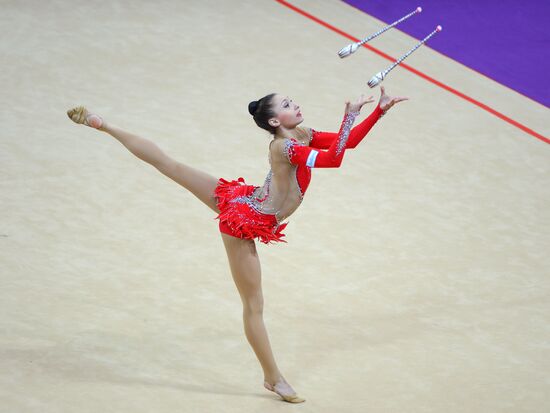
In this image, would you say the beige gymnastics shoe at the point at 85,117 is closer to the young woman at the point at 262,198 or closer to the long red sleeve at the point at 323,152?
the young woman at the point at 262,198

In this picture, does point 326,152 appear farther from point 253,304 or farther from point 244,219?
point 253,304

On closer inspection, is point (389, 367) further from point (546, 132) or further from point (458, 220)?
point (546, 132)

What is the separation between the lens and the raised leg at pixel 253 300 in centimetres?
406

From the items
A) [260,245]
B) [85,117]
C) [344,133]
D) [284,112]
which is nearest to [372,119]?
[344,133]

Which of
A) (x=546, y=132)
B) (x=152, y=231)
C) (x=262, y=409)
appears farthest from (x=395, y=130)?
(x=262, y=409)

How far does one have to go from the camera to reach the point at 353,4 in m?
9.24

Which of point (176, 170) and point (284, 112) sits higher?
point (284, 112)

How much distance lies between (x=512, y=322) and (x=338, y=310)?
925 mm

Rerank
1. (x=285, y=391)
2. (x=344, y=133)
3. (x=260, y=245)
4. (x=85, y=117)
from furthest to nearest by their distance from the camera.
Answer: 1. (x=260, y=245)
2. (x=85, y=117)
3. (x=285, y=391)
4. (x=344, y=133)

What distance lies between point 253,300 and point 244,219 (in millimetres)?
354

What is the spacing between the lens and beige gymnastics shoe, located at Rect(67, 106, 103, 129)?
4328mm

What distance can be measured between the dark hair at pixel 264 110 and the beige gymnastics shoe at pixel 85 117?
0.76 metres

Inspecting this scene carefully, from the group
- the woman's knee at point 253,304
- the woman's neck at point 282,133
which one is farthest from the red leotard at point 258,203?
the woman's knee at point 253,304

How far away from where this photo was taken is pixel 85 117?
4.36m
